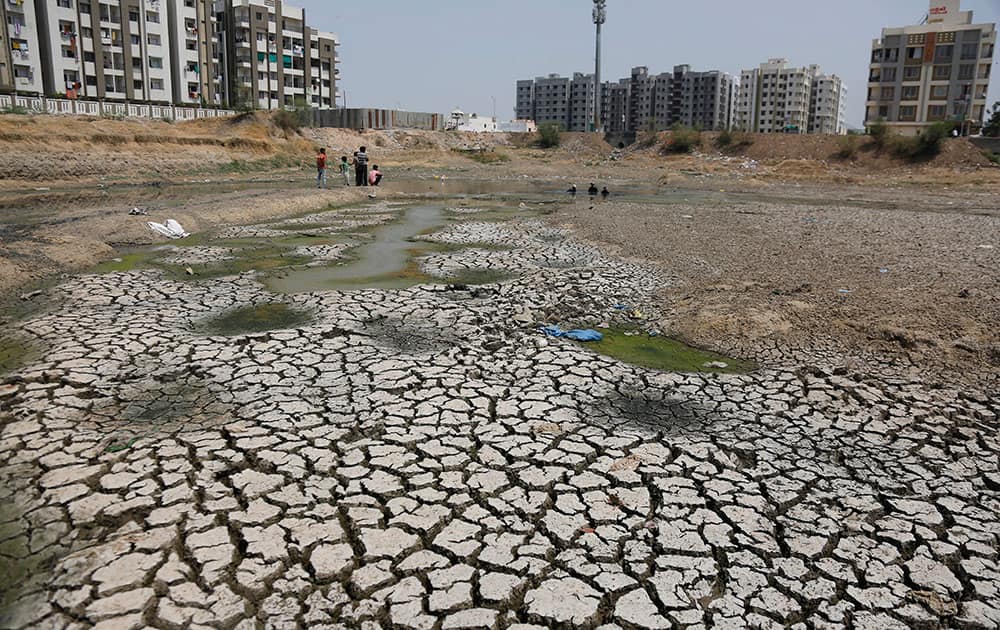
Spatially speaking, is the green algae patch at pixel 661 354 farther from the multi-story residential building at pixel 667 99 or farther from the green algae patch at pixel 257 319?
the multi-story residential building at pixel 667 99

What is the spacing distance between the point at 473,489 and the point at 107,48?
6834 centimetres

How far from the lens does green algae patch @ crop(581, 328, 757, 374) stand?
6648 mm

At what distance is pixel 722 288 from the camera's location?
9.68 metres

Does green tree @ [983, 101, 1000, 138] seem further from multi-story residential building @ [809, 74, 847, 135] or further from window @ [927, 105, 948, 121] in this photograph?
multi-story residential building @ [809, 74, 847, 135]

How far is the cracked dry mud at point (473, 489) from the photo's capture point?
3.29 metres

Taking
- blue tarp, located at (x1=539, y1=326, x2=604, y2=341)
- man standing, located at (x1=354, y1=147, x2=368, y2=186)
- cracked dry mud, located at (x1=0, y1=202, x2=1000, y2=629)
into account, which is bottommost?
cracked dry mud, located at (x1=0, y1=202, x2=1000, y2=629)

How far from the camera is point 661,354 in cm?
707

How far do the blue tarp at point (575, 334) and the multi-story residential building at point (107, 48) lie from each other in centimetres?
6218

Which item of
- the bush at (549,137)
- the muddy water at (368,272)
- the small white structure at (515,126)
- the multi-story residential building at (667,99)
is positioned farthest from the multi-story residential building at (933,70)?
the muddy water at (368,272)

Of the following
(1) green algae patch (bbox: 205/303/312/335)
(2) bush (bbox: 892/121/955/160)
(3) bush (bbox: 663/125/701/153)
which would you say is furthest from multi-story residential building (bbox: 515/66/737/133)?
(1) green algae patch (bbox: 205/303/312/335)

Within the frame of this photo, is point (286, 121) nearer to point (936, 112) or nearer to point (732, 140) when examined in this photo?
point (732, 140)

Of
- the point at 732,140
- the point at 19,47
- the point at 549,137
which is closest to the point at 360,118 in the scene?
the point at 549,137

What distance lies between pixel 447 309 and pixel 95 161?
1092 inches

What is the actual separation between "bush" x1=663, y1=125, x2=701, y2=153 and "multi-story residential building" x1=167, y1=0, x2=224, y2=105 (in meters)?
43.4
